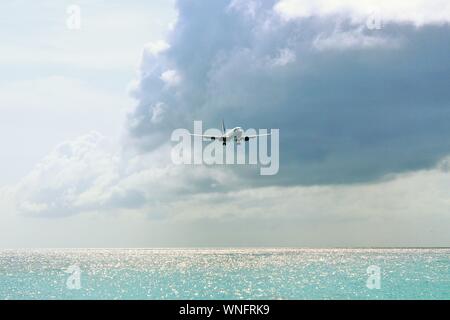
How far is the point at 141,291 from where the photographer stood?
115750 mm

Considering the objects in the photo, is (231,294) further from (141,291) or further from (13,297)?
(13,297)

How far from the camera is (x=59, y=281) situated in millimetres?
139625

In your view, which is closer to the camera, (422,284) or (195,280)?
(422,284)

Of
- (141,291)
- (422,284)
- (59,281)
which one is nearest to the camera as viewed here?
(141,291)
